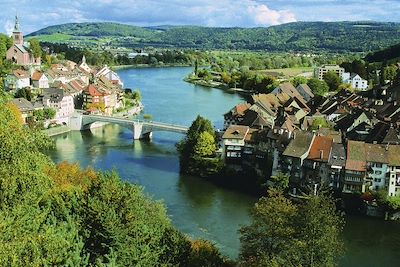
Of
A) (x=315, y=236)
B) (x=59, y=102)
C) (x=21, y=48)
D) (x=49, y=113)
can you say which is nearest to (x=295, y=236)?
(x=315, y=236)

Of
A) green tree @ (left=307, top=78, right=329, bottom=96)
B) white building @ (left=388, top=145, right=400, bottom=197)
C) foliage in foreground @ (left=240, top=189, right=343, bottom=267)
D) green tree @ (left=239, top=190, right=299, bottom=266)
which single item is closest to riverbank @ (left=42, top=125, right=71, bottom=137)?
white building @ (left=388, top=145, right=400, bottom=197)

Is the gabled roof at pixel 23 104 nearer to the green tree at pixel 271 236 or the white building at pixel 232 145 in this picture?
the white building at pixel 232 145

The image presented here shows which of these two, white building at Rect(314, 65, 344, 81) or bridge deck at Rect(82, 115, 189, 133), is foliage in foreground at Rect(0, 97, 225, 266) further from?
white building at Rect(314, 65, 344, 81)

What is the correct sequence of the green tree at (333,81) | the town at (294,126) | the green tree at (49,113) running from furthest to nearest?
the green tree at (333,81)
the green tree at (49,113)
the town at (294,126)

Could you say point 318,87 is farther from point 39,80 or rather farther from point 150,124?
point 39,80

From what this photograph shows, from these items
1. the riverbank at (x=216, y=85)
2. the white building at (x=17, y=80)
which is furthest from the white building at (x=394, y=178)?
the riverbank at (x=216, y=85)
